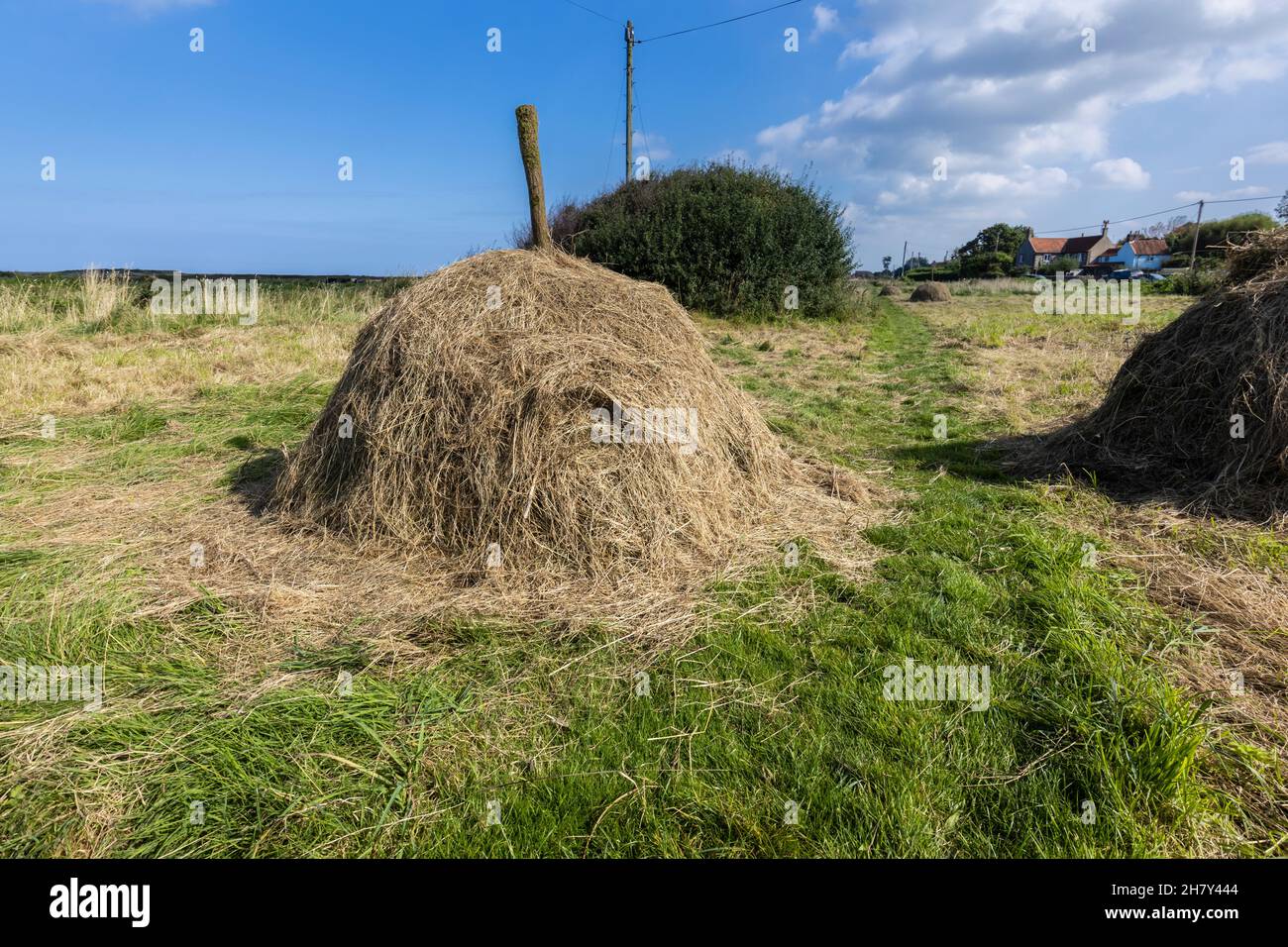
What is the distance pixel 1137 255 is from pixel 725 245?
6400 centimetres

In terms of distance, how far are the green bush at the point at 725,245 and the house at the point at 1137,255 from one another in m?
54.8

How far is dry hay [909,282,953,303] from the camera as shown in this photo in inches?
1272

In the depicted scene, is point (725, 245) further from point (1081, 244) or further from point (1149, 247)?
point (1081, 244)

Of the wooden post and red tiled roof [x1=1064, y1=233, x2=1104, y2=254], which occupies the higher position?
red tiled roof [x1=1064, y1=233, x2=1104, y2=254]

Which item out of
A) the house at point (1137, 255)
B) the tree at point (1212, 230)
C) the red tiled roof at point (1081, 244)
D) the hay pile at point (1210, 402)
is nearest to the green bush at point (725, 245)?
the hay pile at point (1210, 402)

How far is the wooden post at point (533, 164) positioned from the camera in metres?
5.12

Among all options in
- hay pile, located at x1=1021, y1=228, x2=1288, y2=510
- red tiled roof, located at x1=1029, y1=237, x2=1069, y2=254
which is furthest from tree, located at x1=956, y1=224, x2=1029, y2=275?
hay pile, located at x1=1021, y1=228, x2=1288, y2=510

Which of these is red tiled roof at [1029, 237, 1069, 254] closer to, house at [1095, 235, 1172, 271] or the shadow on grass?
house at [1095, 235, 1172, 271]

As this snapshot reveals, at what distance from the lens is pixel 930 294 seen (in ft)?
107

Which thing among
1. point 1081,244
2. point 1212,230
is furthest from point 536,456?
Answer: point 1081,244

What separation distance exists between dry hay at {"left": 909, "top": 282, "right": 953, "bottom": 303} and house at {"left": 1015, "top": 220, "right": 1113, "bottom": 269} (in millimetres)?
44698

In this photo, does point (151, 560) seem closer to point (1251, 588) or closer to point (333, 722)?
point (333, 722)

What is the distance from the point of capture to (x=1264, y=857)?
2.08 metres

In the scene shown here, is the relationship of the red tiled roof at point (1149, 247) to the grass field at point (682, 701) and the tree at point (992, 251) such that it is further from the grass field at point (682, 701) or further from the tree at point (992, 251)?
the grass field at point (682, 701)
